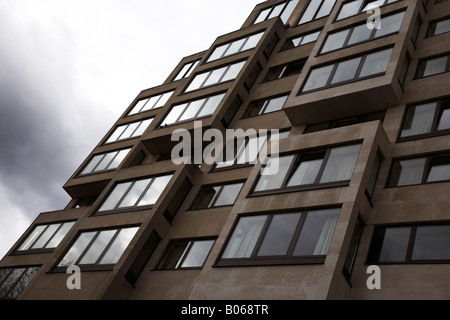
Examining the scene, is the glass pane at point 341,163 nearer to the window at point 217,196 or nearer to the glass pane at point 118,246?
the window at point 217,196

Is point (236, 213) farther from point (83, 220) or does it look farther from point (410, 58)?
point (410, 58)

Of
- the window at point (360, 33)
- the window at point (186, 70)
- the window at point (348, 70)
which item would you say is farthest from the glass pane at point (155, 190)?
the window at point (186, 70)

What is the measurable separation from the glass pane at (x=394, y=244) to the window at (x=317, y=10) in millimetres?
20314

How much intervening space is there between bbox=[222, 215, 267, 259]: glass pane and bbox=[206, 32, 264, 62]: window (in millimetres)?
16933

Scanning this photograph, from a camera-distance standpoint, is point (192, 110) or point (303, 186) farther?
point (192, 110)

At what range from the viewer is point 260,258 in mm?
14711

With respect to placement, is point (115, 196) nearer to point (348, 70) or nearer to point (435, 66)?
point (348, 70)

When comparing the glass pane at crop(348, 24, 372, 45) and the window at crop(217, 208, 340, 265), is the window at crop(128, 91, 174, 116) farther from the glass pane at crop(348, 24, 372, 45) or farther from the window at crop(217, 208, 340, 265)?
the window at crop(217, 208, 340, 265)

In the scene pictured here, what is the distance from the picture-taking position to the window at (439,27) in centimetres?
2318

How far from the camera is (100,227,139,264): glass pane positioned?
64.2 ft

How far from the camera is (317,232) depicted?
47.6 ft

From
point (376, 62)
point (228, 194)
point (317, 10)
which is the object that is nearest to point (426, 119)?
point (376, 62)

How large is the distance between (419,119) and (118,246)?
1437 centimetres
